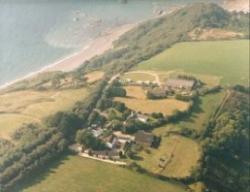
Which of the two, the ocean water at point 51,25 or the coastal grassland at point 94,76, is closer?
the ocean water at point 51,25

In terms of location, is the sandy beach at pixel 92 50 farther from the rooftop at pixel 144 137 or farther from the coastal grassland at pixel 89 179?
the coastal grassland at pixel 89 179

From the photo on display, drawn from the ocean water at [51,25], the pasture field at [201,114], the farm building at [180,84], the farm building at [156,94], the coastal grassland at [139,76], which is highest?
the ocean water at [51,25]

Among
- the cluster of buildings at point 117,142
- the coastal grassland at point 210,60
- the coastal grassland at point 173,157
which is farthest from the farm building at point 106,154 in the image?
the coastal grassland at point 210,60

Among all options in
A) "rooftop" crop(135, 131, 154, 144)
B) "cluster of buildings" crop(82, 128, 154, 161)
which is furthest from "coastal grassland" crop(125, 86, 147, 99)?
"rooftop" crop(135, 131, 154, 144)

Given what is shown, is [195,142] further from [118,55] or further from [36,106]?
[118,55]

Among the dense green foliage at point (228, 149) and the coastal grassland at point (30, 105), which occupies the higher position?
the coastal grassland at point (30, 105)

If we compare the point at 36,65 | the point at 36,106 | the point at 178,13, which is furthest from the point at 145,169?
the point at 178,13

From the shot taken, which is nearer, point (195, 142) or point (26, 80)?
point (195, 142)
